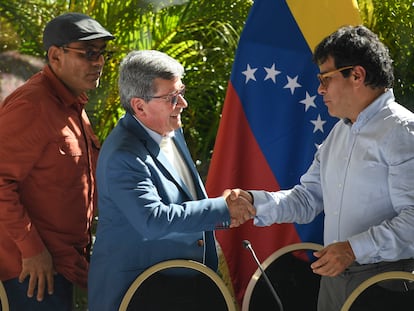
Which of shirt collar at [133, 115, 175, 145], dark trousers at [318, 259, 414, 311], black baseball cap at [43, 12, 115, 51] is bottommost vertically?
dark trousers at [318, 259, 414, 311]

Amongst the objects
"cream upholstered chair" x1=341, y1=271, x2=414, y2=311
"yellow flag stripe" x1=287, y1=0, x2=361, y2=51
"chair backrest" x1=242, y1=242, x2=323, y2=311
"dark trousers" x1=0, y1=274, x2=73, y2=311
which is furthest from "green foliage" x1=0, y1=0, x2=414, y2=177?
"cream upholstered chair" x1=341, y1=271, x2=414, y2=311

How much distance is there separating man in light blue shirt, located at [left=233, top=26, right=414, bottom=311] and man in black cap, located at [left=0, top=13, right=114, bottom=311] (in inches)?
41.2

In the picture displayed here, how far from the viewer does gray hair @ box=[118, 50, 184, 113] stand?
10.5 ft

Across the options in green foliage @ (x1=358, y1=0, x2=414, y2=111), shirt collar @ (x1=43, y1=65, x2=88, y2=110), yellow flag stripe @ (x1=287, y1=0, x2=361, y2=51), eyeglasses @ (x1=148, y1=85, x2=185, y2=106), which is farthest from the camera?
green foliage @ (x1=358, y1=0, x2=414, y2=111)

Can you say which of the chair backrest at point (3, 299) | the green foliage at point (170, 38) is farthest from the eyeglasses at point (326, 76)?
the green foliage at point (170, 38)

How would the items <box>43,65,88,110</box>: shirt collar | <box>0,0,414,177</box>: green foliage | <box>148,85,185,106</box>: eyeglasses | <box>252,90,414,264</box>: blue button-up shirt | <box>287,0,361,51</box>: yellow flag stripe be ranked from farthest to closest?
1. <box>0,0,414,177</box>: green foliage
2. <box>287,0,361,51</box>: yellow flag stripe
3. <box>43,65,88,110</box>: shirt collar
4. <box>148,85,185,106</box>: eyeglasses
5. <box>252,90,414,264</box>: blue button-up shirt

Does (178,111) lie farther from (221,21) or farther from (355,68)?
(221,21)

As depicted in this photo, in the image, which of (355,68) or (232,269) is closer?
(355,68)

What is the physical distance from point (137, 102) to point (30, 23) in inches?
74.6

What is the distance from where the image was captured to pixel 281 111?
157 inches

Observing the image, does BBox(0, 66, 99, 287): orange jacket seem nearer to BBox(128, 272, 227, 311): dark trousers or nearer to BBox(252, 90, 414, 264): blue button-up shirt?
BBox(128, 272, 227, 311): dark trousers

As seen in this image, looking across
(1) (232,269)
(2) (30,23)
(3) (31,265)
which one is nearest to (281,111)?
(1) (232,269)

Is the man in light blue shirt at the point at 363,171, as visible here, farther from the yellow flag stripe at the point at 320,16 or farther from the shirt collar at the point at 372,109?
the yellow flag stripe at the point at 320,16

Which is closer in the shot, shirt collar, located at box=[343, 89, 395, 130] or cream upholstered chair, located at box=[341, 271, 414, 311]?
cream upholstered chair, located at box=[341, 271, 414, 311]
